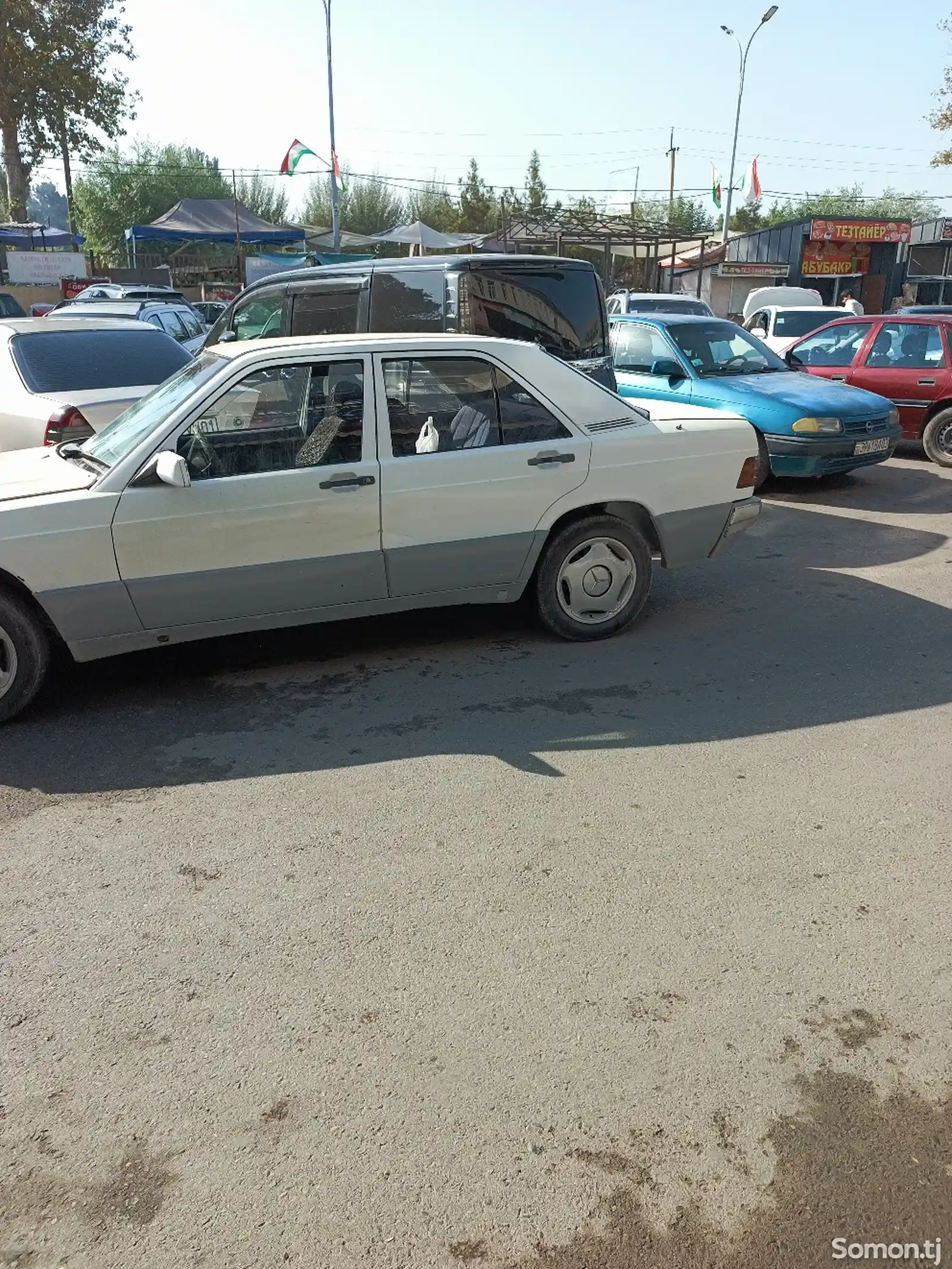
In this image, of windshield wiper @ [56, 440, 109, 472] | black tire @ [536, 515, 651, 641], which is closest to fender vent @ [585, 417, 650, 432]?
black tire @ [536, 515, 651, 641]

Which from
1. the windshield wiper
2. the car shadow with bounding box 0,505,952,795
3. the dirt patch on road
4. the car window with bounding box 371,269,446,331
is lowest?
the dirt patch on road

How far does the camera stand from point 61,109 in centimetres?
3938

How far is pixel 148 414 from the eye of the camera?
514cm

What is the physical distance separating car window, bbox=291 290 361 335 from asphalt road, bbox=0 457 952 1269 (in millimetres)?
3927

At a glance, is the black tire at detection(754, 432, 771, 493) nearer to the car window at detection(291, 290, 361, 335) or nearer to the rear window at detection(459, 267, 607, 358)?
the rear window at detection(459, 267, 607, 358)

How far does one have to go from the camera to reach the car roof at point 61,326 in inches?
308

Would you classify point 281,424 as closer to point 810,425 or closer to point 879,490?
point 810,425

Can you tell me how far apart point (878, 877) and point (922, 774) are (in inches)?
36.0

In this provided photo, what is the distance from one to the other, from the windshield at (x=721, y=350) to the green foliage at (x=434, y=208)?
195ft

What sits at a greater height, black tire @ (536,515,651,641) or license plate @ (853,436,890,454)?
license plate @ (853,436,890,454)

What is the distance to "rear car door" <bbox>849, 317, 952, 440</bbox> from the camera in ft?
36.8

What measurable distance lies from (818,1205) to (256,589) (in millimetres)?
3545

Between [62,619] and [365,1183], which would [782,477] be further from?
[365,1183]

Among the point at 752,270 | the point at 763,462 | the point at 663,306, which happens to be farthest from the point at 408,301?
the point at 752,270
